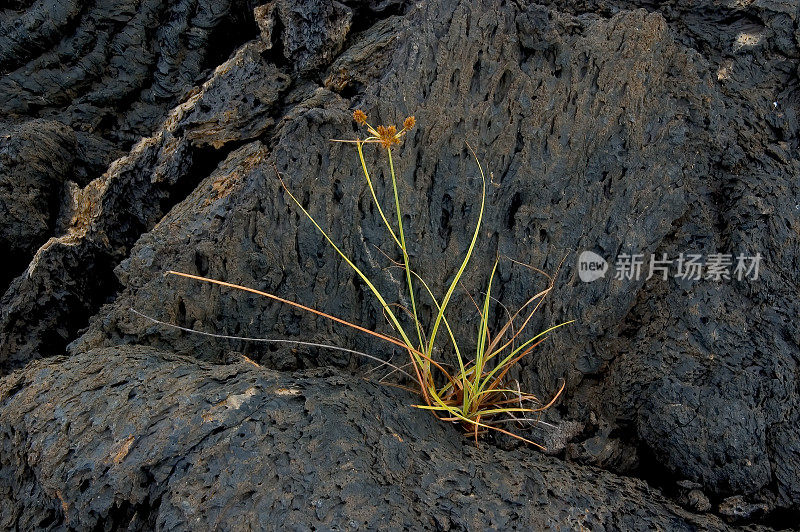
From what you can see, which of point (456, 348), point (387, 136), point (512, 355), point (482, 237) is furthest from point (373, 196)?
point (512, 355)

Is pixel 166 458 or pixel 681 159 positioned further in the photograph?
pixel 681 159

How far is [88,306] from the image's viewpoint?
2.00m

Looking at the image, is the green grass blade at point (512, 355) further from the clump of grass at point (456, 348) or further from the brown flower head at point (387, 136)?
the brown flower head at point (387, 136)

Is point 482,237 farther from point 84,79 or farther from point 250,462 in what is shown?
point 84,79

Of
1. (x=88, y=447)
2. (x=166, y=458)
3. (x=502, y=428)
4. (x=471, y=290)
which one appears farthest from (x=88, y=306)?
(x=502, y=428)

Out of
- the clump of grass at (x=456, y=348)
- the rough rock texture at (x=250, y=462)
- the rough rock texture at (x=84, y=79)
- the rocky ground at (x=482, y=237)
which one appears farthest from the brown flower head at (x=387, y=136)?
the rough rock texture at (x=84, y=79)

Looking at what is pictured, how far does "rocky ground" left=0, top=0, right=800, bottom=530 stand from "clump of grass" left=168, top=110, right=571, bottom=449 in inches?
1.8

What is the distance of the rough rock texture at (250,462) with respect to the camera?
128cm

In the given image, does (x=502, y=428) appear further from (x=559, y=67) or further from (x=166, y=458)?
(x=559, y=67)

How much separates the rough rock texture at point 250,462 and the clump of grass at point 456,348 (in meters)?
0.10

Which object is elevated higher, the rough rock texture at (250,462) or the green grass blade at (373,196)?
the green grass blade at (373,196)

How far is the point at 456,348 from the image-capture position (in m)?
1.67

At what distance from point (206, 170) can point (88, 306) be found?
61cm

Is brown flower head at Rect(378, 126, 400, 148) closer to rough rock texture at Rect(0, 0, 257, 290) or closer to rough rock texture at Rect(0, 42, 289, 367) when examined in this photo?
rough rock texture at Rect(0, 42, 289, 367)
